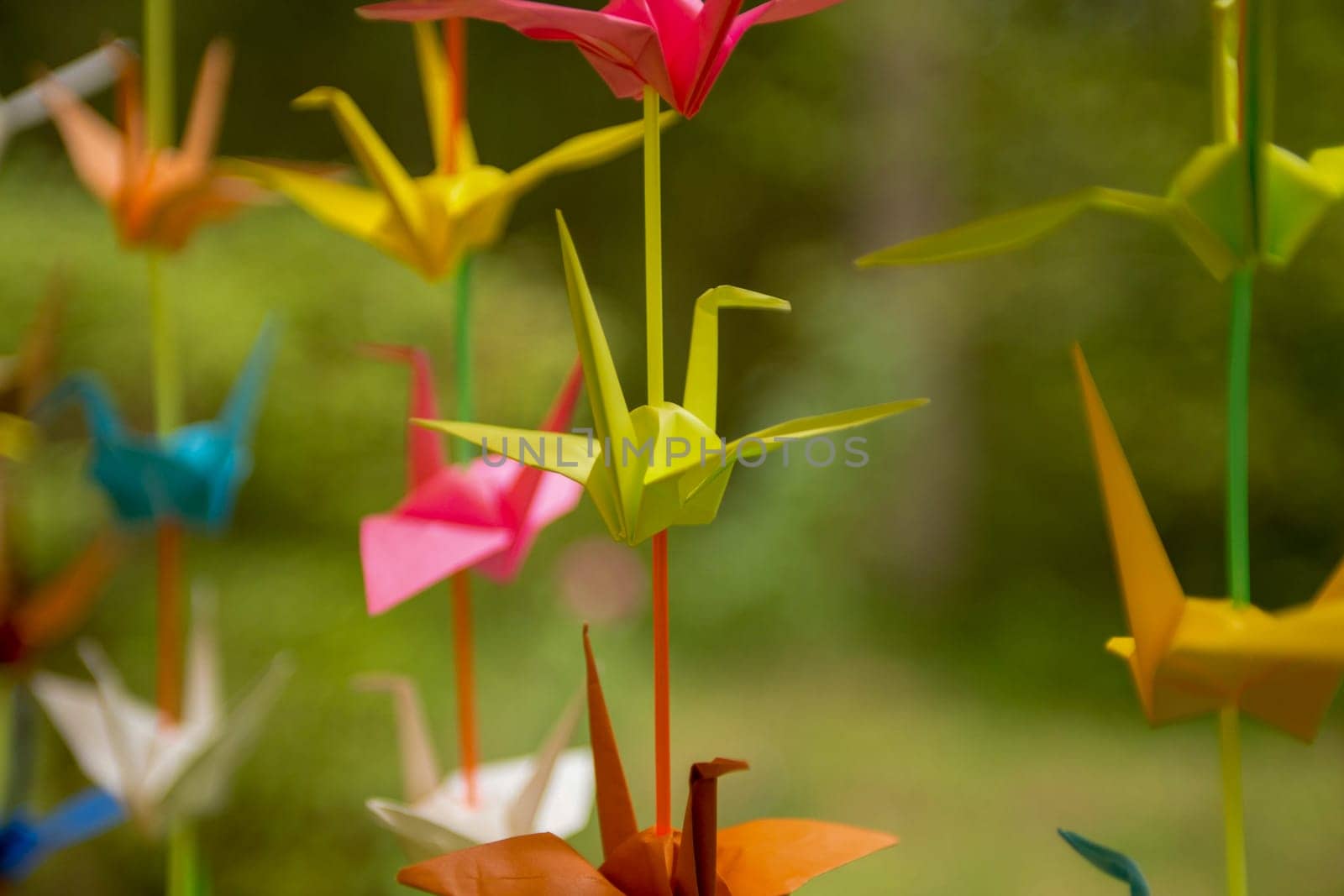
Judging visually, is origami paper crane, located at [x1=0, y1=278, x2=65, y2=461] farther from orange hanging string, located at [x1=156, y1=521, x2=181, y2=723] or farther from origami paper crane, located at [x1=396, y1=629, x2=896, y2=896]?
origami paper crane, located at [x1=396, y1=629, x2=896, y2=896]

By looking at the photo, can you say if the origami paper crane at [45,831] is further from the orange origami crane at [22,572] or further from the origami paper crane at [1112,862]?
the origami paper crane at [1112,862]

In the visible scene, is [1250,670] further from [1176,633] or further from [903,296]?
[903,296]

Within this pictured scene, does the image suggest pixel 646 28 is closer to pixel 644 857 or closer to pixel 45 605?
pixel 644 857

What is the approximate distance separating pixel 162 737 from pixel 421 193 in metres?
0.26

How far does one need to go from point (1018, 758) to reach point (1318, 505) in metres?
0.36

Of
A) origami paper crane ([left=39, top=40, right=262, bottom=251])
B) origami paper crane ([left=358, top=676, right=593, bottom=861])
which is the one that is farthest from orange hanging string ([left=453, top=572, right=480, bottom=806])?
origami paper crane ([left=39, top=40, right=262, bottom=251])

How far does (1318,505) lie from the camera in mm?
969

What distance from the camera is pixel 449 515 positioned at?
0.34m

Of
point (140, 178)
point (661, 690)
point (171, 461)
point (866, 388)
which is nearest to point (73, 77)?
point (140, 178)

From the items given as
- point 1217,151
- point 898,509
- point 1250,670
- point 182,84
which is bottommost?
point 898,509

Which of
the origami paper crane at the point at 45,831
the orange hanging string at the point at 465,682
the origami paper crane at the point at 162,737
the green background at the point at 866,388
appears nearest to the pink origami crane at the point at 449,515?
the orange hanging string at the point at 465,682

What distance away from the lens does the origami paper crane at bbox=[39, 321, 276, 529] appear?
45 centimetres

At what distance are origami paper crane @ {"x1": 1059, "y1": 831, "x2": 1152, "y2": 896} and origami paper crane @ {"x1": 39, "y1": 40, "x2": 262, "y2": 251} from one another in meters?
0.40

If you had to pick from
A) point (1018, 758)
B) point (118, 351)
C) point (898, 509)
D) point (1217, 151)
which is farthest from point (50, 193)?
point (1018, 758)
